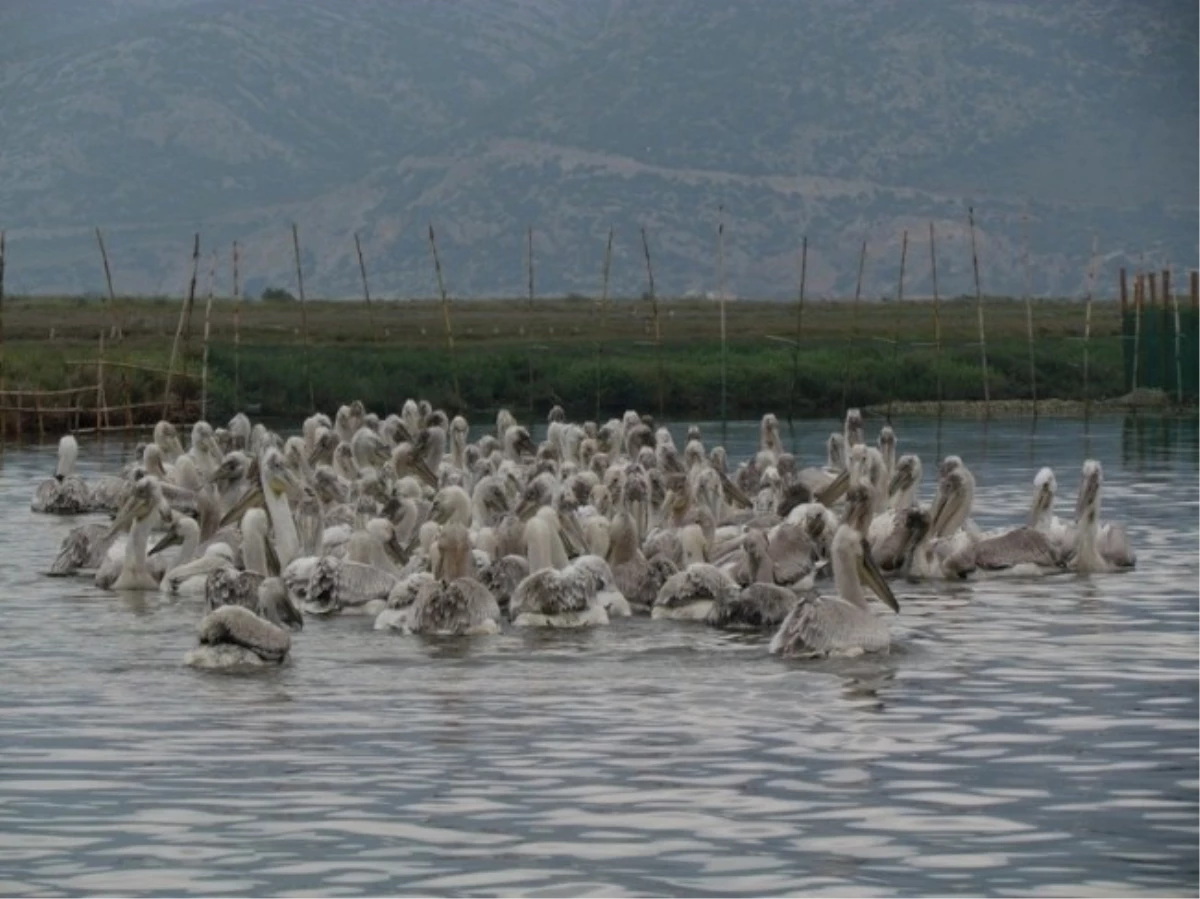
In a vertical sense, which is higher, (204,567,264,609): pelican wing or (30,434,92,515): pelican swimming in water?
(30,434,92,515): pelican swimming in water

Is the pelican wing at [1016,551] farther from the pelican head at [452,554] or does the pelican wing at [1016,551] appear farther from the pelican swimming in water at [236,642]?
the pelican swimming in water at [236,642]

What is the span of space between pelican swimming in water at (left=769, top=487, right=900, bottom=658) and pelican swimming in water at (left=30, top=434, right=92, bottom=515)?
12939mm

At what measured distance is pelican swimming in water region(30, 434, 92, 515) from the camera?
29891 millimetres

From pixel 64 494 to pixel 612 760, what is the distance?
53.7 ft

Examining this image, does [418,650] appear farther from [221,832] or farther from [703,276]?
[703,276]

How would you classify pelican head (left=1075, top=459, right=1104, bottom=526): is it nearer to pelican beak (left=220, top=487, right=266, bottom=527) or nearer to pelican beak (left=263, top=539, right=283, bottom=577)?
pelican beak (left=263, top=539, right=283, bottom=577)

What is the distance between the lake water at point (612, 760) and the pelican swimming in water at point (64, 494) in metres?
8.53

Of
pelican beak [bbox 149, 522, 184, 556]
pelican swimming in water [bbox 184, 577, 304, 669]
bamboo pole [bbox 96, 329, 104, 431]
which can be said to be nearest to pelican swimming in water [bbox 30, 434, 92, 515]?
pelican beak [bbox 149, 522, 184, 556]

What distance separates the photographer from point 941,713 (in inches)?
626

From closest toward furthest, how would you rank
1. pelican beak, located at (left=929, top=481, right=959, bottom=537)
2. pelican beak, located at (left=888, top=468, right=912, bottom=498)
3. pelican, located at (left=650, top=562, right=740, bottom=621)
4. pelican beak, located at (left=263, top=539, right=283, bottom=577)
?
pelican, located at (left=650, top=562, right=740, bottom=621), pelican beak, located at (left=263, top=539, right=283, bottom=577), pelican beak, located at (left=929, top=481, right=959, bottom=537), pelican beak, located at (left=888, top=468, right=912, bottom=498)

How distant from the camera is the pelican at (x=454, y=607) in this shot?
1906 centimetres

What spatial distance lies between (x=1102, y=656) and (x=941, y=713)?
259 centimetres

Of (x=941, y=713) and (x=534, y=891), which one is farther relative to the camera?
(x=941, y=713)

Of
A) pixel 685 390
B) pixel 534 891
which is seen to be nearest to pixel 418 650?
pixel 534 891
